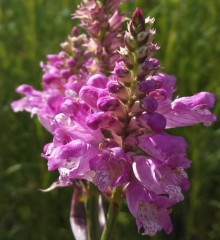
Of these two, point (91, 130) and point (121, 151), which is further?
point (91, 130)

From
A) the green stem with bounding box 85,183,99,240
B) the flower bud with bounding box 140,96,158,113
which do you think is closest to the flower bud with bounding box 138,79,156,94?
the flower bud with bounding box 140,96,158,113

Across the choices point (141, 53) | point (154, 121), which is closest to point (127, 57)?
point (141, 53)

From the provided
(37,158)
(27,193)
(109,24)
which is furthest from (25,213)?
(109,24)

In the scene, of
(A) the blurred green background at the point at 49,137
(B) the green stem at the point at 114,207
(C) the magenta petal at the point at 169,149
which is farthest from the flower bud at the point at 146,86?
(A) the blurred green background at the point at 49,137

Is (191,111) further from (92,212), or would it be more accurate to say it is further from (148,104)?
(92,212)

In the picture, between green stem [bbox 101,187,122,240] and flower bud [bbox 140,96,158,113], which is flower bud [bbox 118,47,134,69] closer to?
flower bud [bbox 140,96,158,113]

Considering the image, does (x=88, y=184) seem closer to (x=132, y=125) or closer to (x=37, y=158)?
(x=132, y=125)

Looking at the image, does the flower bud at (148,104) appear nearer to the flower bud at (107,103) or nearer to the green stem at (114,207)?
the flower bud at (107,103)
